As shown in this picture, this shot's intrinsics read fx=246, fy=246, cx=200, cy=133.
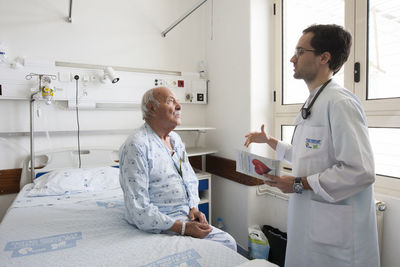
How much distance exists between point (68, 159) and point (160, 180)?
141 centimetres

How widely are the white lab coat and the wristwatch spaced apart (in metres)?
0.05

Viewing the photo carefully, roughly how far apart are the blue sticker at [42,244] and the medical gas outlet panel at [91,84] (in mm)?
1445

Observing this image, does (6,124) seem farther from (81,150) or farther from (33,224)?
(33,224)

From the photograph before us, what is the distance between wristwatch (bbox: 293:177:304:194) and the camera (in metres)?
1.17

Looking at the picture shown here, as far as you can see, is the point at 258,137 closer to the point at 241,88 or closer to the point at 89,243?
the point at 241,88

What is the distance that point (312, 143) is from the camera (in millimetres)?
1194

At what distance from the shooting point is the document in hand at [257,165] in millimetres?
1232

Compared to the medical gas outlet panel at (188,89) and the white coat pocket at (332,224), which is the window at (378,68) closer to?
the white coat pocket at (332,224)

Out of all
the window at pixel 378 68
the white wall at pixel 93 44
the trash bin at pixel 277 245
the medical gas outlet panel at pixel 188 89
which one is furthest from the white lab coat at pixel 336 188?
the white wall at pixel 93 44

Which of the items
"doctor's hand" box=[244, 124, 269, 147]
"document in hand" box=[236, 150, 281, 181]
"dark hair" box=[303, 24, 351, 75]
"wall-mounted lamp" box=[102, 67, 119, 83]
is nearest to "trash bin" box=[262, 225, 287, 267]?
"doctor's hand" box=[244, 124, 269, 147]

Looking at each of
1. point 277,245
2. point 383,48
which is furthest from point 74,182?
point 383,48

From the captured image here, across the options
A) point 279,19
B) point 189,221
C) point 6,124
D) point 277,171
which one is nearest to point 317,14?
point 279,19

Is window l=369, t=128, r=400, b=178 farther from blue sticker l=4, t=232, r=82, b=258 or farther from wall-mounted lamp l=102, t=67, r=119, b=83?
wall-mounted lamp l=102, t=67, r=119, b=83

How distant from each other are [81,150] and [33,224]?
3.64ft
